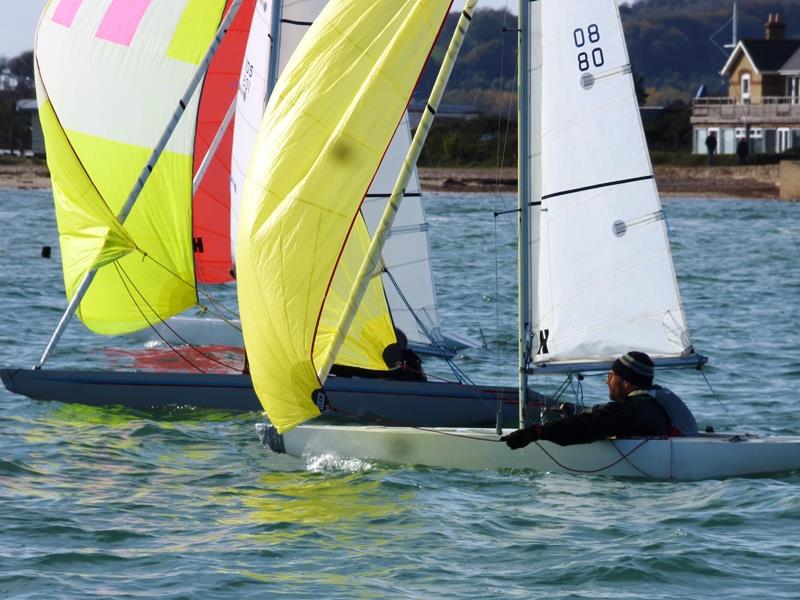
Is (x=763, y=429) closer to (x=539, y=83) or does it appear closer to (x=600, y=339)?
(x=600, y=339)

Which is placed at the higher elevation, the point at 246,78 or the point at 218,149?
the point at 246,78

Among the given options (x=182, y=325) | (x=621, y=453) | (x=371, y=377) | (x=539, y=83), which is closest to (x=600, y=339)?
(x=621, y=453)

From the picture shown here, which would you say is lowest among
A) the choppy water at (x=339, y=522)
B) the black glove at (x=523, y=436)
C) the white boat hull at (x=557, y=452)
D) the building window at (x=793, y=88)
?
the choppy water at (x=339, y=522)

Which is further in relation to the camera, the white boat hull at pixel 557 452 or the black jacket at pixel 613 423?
the white boat hull at pixel 557 452

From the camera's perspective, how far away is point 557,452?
37.7ft

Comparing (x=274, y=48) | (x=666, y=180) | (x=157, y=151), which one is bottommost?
(x=157, y=151)

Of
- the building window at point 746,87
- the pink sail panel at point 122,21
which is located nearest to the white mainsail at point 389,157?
the pink sail panel at point 122,21

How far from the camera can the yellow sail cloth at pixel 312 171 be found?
11266 millimetres

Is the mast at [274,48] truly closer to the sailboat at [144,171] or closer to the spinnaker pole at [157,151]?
the sailboat at [144,171]

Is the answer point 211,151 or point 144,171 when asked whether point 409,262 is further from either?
point 211,151

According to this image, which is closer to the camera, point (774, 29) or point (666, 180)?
point (666, 180)

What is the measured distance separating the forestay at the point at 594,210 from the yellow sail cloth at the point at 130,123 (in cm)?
500

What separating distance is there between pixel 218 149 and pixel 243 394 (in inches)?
156

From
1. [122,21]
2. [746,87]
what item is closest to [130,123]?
[122,21]
